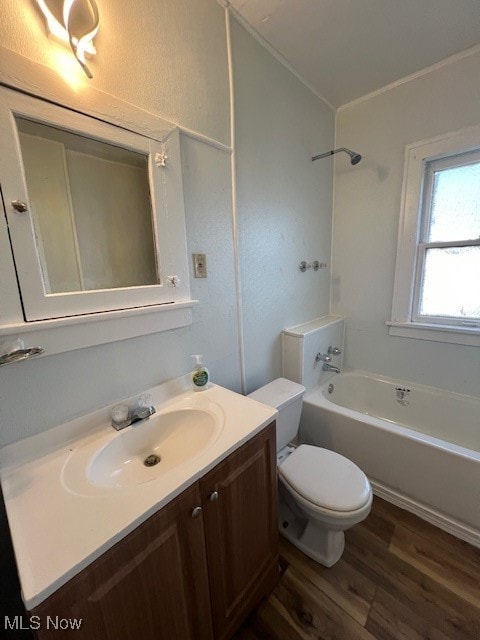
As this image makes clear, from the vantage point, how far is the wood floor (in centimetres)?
99

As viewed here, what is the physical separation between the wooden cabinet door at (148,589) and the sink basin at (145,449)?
0.17 m

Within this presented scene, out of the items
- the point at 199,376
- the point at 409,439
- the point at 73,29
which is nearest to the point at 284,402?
the point at 199,376

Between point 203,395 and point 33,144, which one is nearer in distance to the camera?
point 33,144

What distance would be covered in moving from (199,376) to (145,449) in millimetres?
348

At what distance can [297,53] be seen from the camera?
1447 millimetres

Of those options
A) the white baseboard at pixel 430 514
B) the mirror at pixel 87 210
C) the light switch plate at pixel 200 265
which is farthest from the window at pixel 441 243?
the mirror at pixel 87 210

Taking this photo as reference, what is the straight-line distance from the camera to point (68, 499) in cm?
64

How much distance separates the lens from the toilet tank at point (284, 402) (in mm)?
1362

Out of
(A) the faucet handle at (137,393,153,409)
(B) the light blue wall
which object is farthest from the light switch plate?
(A) the faucet handle at (137,393,153,409)

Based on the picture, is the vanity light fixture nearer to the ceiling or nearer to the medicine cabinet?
the medicine cabinet

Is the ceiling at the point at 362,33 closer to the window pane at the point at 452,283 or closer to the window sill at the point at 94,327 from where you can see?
the window pane at the point at 452,283

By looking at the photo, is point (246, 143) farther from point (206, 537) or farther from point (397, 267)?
point (206, 537)

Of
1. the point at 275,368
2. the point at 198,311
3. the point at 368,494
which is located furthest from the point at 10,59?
the point at 368,494

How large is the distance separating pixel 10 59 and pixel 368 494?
1.90m
